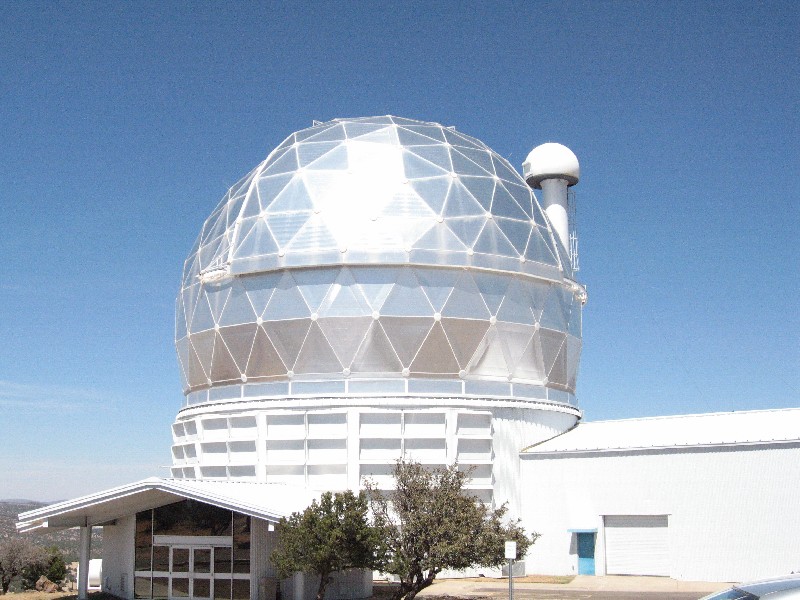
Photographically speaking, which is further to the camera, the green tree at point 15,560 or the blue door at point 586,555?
the green tree at point 15,560

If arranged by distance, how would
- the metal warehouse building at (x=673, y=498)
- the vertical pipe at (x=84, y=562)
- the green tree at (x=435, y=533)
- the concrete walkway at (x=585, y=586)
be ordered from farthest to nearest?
1. the metal warehouse building at (x=673, y=498)
2. the concrete walkway at (x=585, y=586)
3. the vertical pipe at (x=84, y=562)
4. the green tree at (x=435, y=533)

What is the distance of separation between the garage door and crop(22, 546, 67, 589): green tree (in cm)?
2266

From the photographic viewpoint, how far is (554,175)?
44500 millimetres

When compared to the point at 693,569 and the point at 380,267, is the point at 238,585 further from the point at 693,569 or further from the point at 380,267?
the point at 693,569

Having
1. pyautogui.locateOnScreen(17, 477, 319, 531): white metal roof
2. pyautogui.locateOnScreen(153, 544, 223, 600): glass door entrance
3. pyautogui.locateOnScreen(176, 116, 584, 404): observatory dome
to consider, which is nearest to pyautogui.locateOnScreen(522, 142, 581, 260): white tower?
pyautogui.locateOnScreen(176, 116, 584, 404): observatory dome

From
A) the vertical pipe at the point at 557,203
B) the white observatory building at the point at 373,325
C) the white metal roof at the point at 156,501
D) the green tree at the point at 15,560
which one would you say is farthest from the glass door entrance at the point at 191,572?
the vertical pipe at the point at 557,203

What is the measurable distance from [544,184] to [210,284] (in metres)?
17.3

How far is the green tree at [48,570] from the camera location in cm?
3803

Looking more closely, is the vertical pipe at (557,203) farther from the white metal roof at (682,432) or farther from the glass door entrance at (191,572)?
the glass door entrance at (191,572)

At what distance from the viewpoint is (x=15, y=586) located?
140 ft

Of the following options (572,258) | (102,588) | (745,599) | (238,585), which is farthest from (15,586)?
(745,599)

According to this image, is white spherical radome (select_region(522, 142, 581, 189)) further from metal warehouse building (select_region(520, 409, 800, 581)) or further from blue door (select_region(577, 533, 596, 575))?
blue door (select_region(577, 533, 596, 575))

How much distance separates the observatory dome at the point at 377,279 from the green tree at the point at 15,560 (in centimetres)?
908

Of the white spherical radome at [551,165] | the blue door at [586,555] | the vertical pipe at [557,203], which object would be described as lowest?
the blue door at [586,555]
